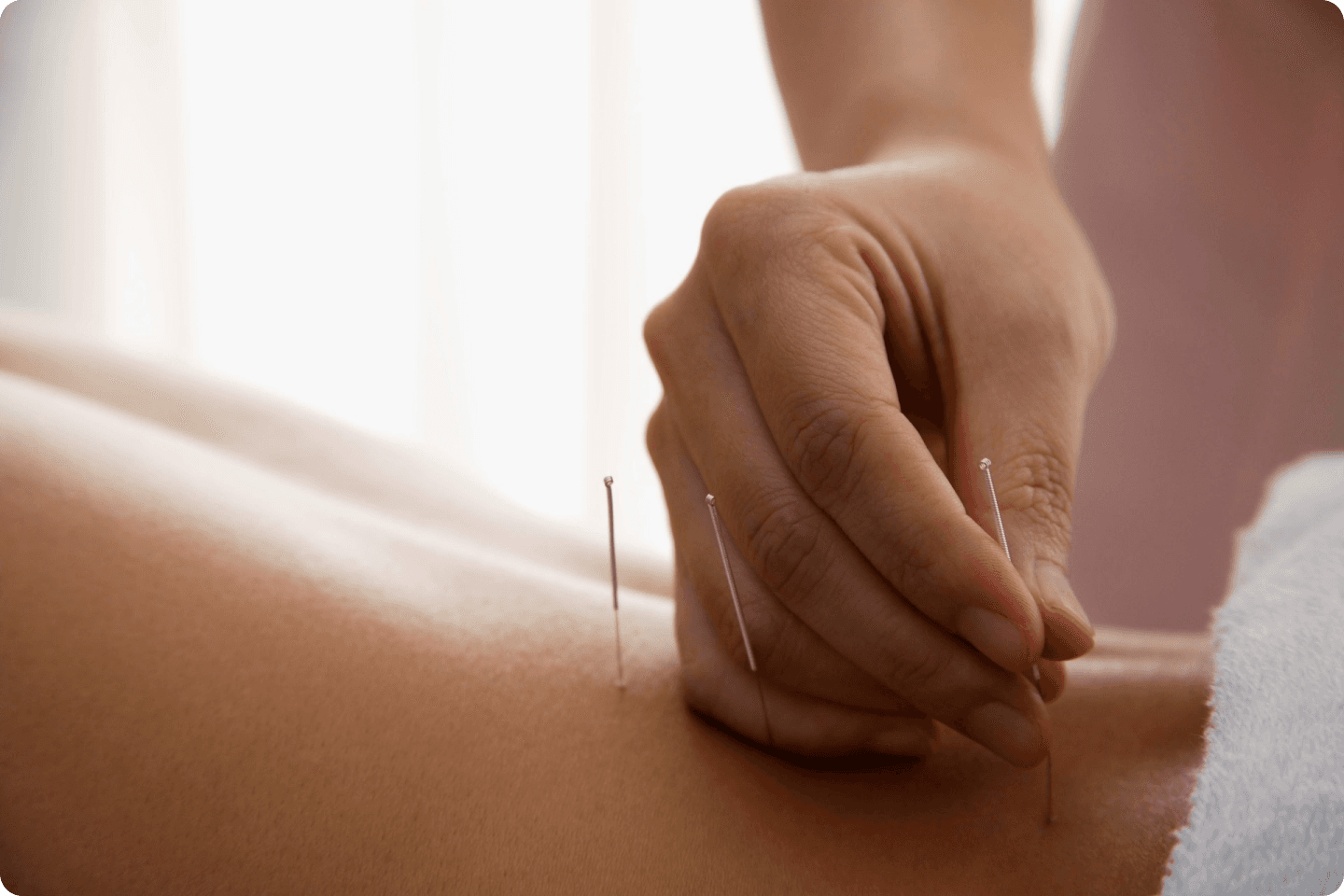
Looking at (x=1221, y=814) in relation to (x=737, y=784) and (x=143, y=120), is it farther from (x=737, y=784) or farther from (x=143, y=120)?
(x=143, y=120)

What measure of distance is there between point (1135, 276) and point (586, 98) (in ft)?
5.64

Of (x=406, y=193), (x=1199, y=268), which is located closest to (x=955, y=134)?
(x=1199, y=268)

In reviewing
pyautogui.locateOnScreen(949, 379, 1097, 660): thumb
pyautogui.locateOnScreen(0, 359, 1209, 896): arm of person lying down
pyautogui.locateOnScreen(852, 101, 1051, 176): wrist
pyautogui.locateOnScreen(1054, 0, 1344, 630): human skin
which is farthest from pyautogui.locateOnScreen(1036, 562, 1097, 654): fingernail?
pyautogui.locateOnScreen(1054, 0, 1344, 630): human skin

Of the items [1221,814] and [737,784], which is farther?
[737,784]

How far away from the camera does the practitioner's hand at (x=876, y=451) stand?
0.60 meters

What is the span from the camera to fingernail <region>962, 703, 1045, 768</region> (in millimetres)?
595

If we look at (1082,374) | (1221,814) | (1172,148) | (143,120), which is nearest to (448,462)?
(1082,374)

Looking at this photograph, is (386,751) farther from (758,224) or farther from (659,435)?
(758,224)

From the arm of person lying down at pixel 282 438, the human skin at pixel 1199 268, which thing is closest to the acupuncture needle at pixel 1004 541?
the arm of person lying down at pixel 282 438

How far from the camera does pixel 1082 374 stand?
72cm

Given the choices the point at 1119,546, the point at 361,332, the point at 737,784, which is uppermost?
the point at 361,332

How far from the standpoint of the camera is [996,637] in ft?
1.88

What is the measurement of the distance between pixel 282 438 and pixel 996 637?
1001 mm

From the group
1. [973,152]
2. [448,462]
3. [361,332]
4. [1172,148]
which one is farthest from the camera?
[361,332]
